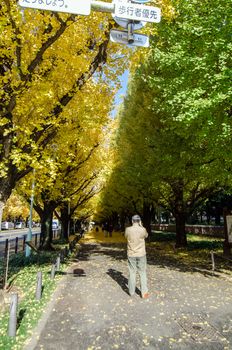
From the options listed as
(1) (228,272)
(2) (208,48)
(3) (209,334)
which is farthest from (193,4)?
(3) (209,334)

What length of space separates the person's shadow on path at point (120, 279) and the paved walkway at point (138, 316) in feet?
0.11

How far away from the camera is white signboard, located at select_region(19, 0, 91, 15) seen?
3758 millimetres

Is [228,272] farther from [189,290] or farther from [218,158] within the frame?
[218,158]

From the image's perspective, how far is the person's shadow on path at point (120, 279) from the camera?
28.1ft

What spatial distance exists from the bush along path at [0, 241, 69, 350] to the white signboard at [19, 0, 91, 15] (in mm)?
5143

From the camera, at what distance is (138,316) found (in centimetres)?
627

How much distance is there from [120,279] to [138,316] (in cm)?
368

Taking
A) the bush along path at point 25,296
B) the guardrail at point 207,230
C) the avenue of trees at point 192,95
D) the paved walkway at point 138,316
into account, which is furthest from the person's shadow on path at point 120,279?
the guardrail at point 207,230

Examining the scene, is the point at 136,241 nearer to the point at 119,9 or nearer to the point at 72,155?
the point at 72,155

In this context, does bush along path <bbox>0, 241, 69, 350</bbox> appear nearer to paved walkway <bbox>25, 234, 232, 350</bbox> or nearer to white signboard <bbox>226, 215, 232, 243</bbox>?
paved walkway <bbox>25, 234, 232, 350</bbox>

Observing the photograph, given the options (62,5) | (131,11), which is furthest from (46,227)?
(131,11)

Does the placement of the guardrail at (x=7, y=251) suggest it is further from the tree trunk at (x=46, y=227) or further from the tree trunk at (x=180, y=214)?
the tree trunk at (x=180, y=214)

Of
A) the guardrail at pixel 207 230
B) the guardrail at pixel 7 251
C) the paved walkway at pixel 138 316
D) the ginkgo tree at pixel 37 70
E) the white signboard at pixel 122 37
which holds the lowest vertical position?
the paved walkway at pixel 138 316

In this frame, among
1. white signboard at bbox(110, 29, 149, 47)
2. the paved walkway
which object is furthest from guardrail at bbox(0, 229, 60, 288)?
white signboard at bbox(110, 29, 149, 47)
